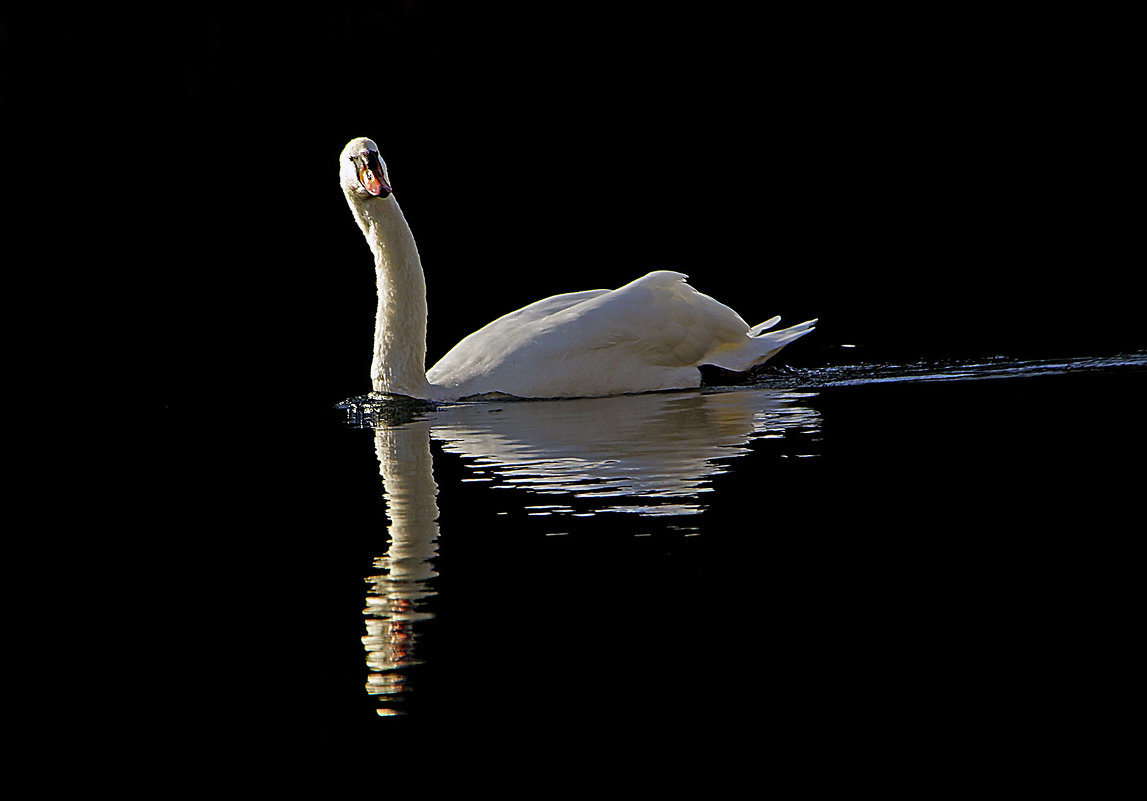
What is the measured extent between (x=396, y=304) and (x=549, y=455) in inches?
108

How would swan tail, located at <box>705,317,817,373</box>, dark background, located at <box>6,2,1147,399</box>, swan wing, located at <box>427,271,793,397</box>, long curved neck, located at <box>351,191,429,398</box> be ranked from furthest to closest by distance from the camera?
dark background, located at <box>6,2,1147,399</box>
swan tail, located at <box>705,317,817,373</box>
long curved neck, located at <box>351,191,429,398</box>
swan wing, located at <box>427,271,793,397</box>

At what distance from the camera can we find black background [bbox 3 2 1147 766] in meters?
11.4

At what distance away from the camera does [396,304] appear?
9125mm

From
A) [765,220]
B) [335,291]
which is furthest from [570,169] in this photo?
[335,291]

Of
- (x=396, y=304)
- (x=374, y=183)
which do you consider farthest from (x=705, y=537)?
(x=396, y=304)

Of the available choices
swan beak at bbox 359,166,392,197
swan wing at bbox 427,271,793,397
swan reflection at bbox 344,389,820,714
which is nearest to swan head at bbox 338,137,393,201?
swan beak at bbox 359,166,392,197

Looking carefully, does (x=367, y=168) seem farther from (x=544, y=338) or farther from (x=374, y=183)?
(x=544, y=338)

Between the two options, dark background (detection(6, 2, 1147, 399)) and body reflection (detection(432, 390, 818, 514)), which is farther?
dark background (detection(6, 2, 1147, 399))

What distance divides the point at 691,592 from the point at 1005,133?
67.4 feet

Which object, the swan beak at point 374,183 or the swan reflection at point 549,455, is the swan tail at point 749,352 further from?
the swan beak at point 374,183

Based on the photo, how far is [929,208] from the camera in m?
21.4

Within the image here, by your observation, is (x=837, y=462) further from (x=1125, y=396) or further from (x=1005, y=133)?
(x=1005, y=133)

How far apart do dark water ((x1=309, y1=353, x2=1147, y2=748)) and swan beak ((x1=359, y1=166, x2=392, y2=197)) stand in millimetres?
1636

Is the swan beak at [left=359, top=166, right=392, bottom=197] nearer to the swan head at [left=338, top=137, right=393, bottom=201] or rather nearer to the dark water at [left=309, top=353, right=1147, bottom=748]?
the swan head at [left=338, top=137, right=393, bottom=201]
